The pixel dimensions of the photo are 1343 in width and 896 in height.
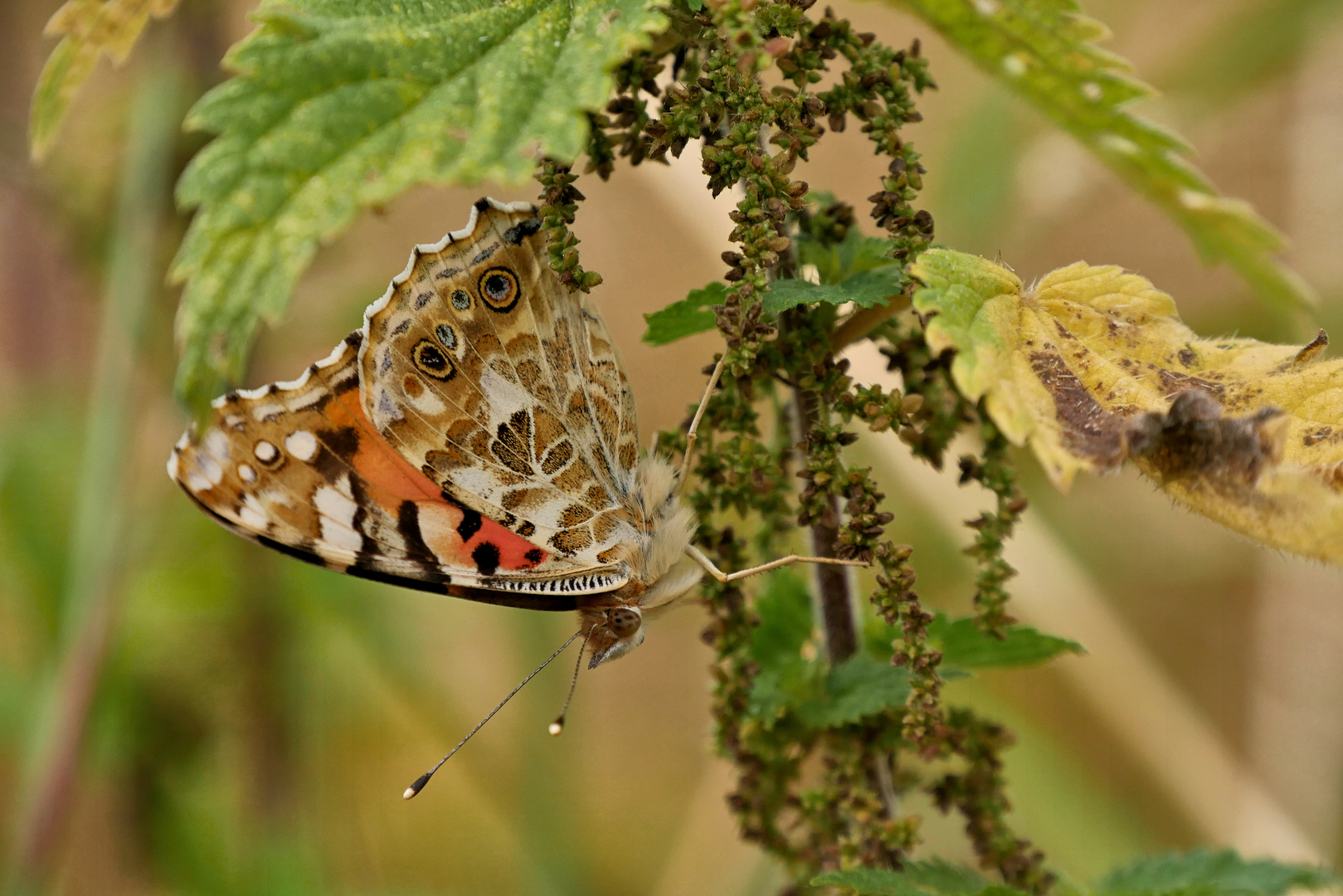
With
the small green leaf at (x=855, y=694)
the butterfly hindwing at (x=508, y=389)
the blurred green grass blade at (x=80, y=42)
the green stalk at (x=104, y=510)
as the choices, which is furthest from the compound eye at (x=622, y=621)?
the green stalk at (x=104, y=510)

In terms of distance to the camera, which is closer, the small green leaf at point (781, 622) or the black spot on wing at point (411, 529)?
the small green leaf at point (781, 622)

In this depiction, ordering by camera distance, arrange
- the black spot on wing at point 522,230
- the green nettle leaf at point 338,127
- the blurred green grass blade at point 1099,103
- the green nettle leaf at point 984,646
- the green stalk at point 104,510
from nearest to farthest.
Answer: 1. the green nettle leaf at point 338,127
2. the blurred green grass blade at point 1099,103
3. the green nettle leaf at point 984,646
4. the black spot on wing at point 522,230
5. the green stalk at point 104,510

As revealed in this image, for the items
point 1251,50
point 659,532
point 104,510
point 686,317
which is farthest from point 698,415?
point 1251,50

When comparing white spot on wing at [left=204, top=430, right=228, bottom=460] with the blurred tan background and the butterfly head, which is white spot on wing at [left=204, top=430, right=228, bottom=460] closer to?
the butterfly head

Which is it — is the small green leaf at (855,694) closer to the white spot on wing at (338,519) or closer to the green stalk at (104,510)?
the white spot on wing at (338,519)

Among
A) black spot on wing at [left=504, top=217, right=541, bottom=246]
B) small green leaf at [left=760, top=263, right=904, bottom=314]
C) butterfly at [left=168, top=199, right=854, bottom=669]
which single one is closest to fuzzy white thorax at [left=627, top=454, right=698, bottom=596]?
butterfly at [left=168, top=199, right=854, bottom=669]

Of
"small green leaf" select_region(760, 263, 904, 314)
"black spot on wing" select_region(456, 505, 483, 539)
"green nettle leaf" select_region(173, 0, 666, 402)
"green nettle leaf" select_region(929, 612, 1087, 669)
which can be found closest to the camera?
"green nettle leaf" select_region(173, 0, 666, 402)

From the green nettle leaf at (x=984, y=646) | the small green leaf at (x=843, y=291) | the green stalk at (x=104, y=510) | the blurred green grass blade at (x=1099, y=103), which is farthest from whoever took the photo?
the green stalk at (x=104, y=510)

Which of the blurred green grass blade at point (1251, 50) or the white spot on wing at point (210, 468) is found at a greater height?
the blurred green grass blade at point (1251, 50)
